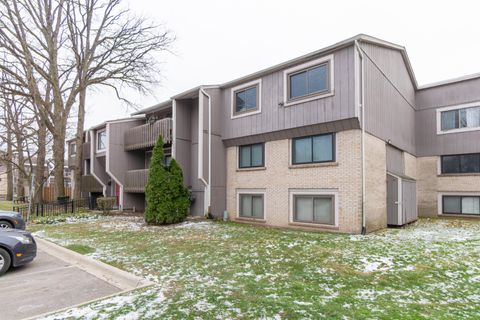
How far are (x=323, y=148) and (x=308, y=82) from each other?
2.67 meters

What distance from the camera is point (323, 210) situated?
1084cm

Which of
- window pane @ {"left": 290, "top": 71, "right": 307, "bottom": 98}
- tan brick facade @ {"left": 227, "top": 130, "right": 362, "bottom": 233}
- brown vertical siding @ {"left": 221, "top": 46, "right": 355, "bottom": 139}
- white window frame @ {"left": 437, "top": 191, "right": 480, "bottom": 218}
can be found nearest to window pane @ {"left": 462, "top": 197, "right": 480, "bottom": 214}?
white window frame @ {"left": 437, "top": 191, "right": 480, "bottom": 218}

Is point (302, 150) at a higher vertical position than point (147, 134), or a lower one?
lower

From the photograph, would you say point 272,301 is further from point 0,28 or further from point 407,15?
point 0,28

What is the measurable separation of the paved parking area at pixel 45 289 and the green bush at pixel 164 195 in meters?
5.72

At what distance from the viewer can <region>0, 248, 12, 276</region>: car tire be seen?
243 inches

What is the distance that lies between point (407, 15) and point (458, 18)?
3300 millimetres

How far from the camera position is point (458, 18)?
14.8 m

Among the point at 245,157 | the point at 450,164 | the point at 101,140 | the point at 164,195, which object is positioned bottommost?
the point at 164,195

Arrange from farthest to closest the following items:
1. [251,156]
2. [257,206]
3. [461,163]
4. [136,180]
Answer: [136,180], [461,163], [251,156], [257,206]

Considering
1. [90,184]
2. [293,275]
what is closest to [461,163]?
[293,275]

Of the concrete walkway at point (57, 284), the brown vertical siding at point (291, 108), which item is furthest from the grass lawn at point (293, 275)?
the brown vertical siding at point (291, 108)

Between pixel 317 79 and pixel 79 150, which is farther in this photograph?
pixel 79 150

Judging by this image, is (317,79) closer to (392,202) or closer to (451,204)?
(392,202)
